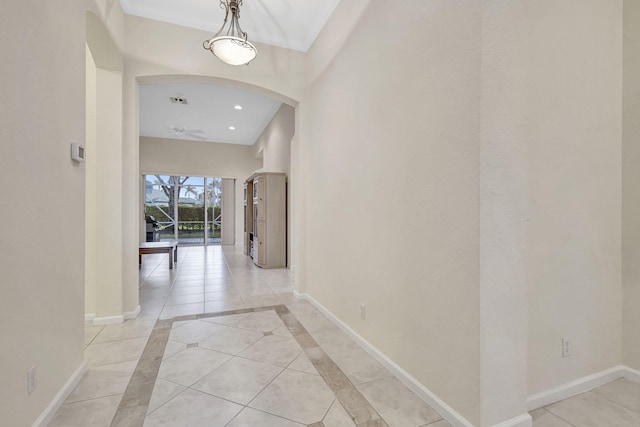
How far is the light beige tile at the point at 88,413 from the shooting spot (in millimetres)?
1622

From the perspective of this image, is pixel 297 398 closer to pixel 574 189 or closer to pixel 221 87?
pixel 574 189

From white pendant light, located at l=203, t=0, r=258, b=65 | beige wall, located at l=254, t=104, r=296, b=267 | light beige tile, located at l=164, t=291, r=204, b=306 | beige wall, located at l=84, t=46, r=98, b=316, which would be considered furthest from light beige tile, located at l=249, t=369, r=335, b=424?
beige wall, located at l=254, t=104, r=296, b=267

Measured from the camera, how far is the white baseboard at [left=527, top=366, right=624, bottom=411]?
5.80ft

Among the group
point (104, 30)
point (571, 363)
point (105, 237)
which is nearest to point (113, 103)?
point (104, 30)

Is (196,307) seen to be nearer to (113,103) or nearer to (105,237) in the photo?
(105,237)

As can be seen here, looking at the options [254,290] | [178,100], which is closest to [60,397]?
[254,290]

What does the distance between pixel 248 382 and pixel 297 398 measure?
0.40 metres

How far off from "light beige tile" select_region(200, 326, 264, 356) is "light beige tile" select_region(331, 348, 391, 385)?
81cm

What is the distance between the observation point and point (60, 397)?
175cm

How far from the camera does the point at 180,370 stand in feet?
7.16

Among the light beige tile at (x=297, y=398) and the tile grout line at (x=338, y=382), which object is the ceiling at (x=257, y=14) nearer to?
the tile grout line at (x=338, y=382)

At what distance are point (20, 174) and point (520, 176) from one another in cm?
251

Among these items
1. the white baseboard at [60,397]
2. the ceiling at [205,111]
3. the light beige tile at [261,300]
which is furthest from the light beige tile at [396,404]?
the ceiling at [205,111]

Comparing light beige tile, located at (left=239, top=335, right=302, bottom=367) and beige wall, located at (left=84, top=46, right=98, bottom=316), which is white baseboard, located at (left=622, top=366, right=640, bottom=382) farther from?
beige wall, located at (left=84, top=46, right=98, bottom=316)
